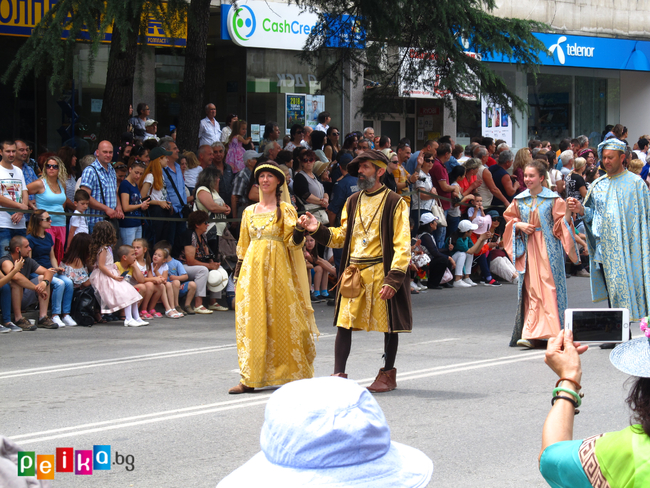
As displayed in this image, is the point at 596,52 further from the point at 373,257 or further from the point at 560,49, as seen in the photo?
the point at 373,257

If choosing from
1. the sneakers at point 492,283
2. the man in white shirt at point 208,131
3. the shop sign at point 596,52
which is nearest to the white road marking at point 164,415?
the sneakers at point 492,283

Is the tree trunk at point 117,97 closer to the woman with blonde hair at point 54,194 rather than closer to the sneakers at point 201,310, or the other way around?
the woman with blonde hair at point 54,194

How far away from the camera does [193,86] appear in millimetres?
15219

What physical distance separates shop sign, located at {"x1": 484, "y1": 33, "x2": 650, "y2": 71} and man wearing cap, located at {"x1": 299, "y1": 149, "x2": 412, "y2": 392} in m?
19.2

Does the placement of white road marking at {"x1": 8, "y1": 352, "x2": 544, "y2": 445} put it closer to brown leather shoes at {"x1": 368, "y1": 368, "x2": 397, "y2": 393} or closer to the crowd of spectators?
brown leather shoes at {"x1": 368, "y1": 368, "x2": 397, "y2": 393}

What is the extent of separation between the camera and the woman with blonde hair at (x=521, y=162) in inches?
616

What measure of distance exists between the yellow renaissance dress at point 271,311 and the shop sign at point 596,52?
63.9 feet

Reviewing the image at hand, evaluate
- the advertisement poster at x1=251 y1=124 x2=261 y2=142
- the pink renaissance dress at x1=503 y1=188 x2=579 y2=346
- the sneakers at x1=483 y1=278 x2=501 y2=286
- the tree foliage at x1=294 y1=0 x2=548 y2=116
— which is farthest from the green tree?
the advertisement poster at x1=251 y1=124 x2=261 y2=142

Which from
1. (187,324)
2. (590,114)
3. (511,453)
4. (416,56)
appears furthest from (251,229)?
(590,114)

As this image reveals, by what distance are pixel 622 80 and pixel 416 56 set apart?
18026 millimetres

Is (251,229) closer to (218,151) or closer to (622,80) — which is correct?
(218,151)

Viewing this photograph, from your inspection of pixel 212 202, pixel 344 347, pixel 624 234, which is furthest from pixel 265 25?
pixel 344 347

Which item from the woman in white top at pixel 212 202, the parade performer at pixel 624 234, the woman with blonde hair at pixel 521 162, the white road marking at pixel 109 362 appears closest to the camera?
the white road marking at pixel 109 362

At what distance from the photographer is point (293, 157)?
13688 millimetres
